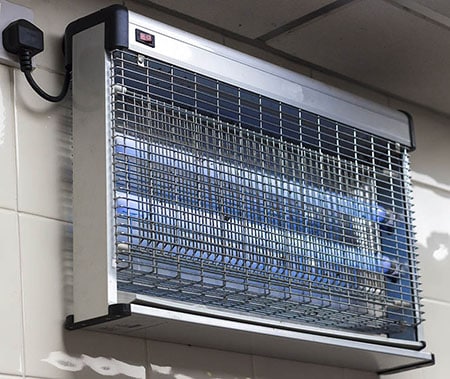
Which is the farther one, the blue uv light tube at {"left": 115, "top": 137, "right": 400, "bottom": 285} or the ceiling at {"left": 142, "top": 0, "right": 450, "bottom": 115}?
the ceiling at {"left": 142, "top": 0, "right": 450, "bottom": 115}

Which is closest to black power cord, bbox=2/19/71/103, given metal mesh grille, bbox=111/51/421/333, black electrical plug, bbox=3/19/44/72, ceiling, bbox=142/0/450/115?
black electrical plug, bbox=3/19/44/72

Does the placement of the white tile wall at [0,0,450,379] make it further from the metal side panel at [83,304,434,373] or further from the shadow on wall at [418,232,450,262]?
the shadow on wall at [418,232,450,262]

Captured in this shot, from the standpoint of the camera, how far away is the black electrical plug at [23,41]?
153cm

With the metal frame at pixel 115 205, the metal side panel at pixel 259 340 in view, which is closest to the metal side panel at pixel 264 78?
the metal frame at pixel 115 205

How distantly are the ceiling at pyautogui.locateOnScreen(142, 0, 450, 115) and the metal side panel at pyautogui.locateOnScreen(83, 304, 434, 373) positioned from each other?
0.51 m

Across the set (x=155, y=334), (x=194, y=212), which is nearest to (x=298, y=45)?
(x=194, y=212)

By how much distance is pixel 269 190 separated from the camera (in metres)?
1.71

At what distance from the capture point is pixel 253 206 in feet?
5.48

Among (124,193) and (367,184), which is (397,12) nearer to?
(367,184)

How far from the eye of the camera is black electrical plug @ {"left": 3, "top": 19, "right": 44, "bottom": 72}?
1.53 m

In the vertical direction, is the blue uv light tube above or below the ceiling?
below

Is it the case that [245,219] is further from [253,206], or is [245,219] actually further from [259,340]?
[259,340]

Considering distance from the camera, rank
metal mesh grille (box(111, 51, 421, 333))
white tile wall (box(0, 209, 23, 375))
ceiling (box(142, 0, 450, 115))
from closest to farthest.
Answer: white tile wall (box(0, 209, 23, 375)) → metal mesh grille (box(111, 51, 421, 333)) → ceiling (box(142, 0, 450, 115))

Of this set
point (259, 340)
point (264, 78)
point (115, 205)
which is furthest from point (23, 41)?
point (259, 340)
